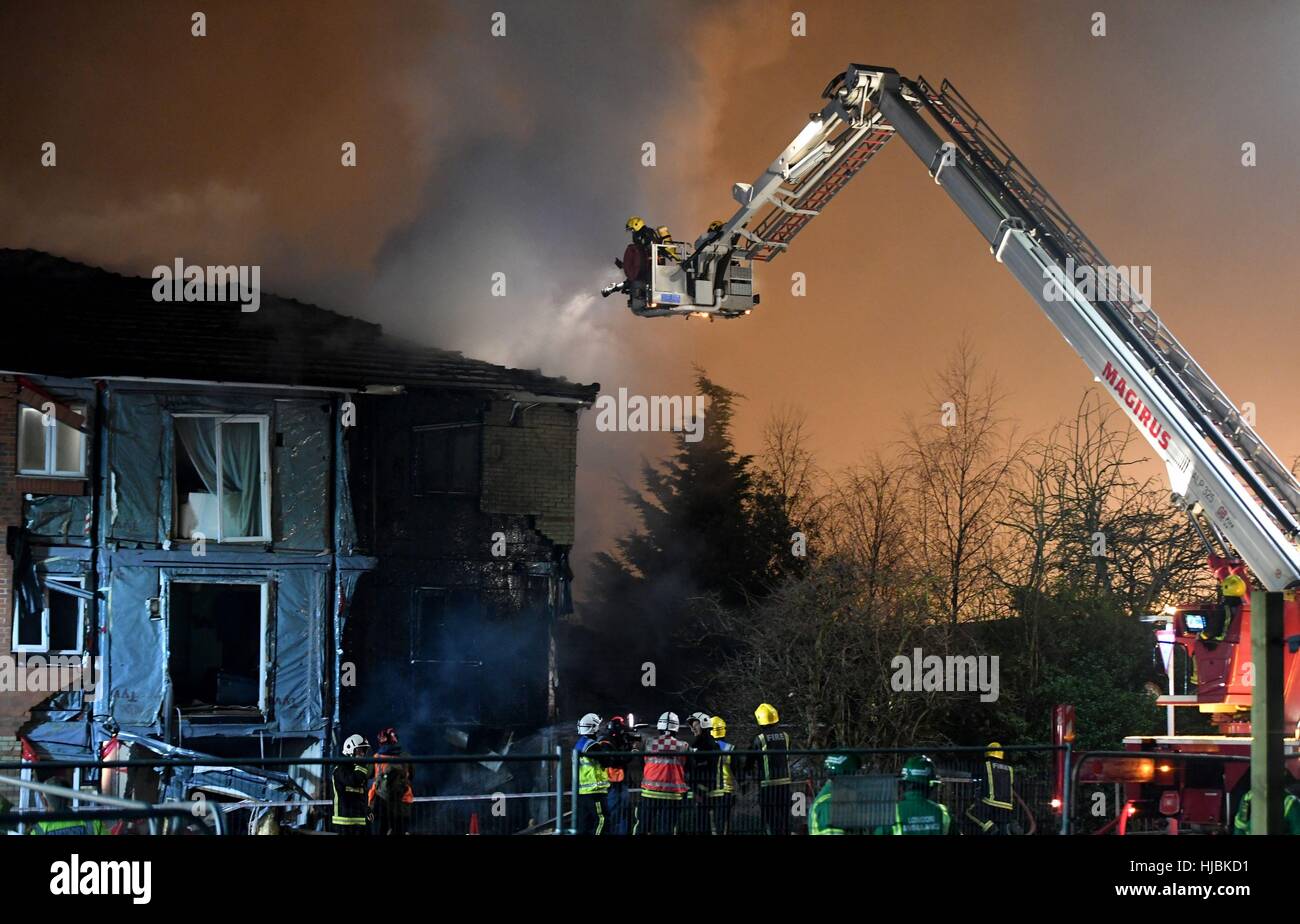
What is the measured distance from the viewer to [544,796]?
16.3 m

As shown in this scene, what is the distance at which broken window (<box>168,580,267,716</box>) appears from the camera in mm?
21562

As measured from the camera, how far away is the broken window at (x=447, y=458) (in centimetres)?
2291

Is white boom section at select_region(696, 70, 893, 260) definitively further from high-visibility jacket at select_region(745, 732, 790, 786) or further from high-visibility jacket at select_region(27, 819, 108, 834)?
high-visibility jacket at select_region(27, 819, 108, 834)

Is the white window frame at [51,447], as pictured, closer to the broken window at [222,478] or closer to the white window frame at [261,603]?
the broken window at [222,478]

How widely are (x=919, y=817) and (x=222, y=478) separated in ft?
50.1

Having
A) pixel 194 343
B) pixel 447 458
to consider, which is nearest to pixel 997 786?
pixel 447 458

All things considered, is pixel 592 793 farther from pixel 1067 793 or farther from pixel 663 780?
pixel 1067 793

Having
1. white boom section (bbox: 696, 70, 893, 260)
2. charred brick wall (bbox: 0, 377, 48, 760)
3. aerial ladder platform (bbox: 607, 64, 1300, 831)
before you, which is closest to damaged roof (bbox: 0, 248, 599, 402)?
charred brick wall (bbox: 0, 377, 48, 760)

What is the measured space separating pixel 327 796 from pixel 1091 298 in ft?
37.7

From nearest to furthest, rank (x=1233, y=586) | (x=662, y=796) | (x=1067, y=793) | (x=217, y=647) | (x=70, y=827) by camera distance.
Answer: (x=1067, y=793), (x=70, y=827), (x=1233, y=586), (x=662, y=796), (x=217, y=647)

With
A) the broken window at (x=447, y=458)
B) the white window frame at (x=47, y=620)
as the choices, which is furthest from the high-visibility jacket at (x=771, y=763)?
the white window frame at (x=47, y=620)

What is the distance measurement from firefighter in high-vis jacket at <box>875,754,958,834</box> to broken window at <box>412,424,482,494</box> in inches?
566

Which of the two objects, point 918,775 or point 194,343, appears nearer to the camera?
point 918,775
